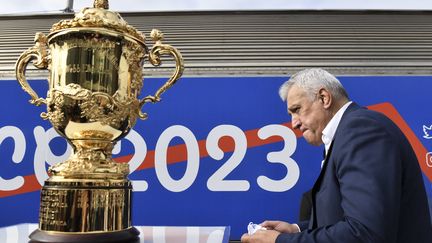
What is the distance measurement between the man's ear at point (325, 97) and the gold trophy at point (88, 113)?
0.43 meters

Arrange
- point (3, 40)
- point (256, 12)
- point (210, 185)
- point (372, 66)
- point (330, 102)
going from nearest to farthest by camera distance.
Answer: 1. point (330, 102)
2. point (210, 185)
3. point (372, 66)
4. point (3, 40)
5. point (256, 12)

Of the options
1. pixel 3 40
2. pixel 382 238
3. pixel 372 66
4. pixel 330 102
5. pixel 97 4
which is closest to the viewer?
pixel 382 238

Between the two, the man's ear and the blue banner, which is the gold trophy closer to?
the man's ear

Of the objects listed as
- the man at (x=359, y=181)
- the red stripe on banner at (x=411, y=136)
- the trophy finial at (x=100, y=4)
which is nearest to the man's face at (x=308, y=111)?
the man at (x=359, y=181)

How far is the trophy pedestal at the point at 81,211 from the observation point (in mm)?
773

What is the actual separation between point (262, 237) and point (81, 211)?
39 centimetres

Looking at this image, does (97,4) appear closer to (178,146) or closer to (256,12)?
(178,146)

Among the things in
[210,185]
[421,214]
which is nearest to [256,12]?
[210,185]

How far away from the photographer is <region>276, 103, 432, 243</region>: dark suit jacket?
30.0 inches

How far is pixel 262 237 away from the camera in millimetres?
881

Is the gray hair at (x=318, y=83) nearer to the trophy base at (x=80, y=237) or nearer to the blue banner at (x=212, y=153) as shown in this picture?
the trophy base at (x=80, y=237)

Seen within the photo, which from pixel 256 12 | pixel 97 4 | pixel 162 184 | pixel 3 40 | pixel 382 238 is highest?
pixel 256 12

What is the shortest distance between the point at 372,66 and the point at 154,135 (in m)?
1.25

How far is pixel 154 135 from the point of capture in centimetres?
196
